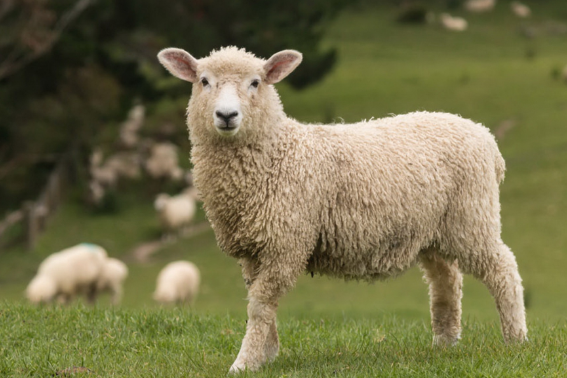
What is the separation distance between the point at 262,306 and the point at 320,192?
33.1 inches

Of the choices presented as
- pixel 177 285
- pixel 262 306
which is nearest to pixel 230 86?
pixel 262 306

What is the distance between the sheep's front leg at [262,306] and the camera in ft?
17.3

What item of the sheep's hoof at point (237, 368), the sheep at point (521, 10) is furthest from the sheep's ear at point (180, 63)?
the sheep at point (521, 10)

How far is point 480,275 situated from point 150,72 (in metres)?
24.9

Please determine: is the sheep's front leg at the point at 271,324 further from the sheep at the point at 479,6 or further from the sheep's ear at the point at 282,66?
the sheep at the point at 479,6

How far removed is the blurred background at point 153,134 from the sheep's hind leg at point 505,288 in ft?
→ 31.3

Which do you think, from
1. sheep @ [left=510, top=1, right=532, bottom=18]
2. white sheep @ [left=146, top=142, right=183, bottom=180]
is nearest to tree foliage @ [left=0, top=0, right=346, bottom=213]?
white sheep @ [left=146, top=142, right=183, bottom=180]

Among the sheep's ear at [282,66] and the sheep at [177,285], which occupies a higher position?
the sheep's ear at [282,66]

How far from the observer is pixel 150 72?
1165 inches

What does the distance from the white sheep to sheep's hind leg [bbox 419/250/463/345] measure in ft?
61.4

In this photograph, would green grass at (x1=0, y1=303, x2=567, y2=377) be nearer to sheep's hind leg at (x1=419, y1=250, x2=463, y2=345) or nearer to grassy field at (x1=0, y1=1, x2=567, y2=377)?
grassy field at (x1=0, y1=1, x2=567, y2=377)

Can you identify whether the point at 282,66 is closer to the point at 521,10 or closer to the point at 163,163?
the point at 163,163

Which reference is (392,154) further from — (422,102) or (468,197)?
(422,102)

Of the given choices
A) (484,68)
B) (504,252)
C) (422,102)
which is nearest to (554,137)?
(422,102)
